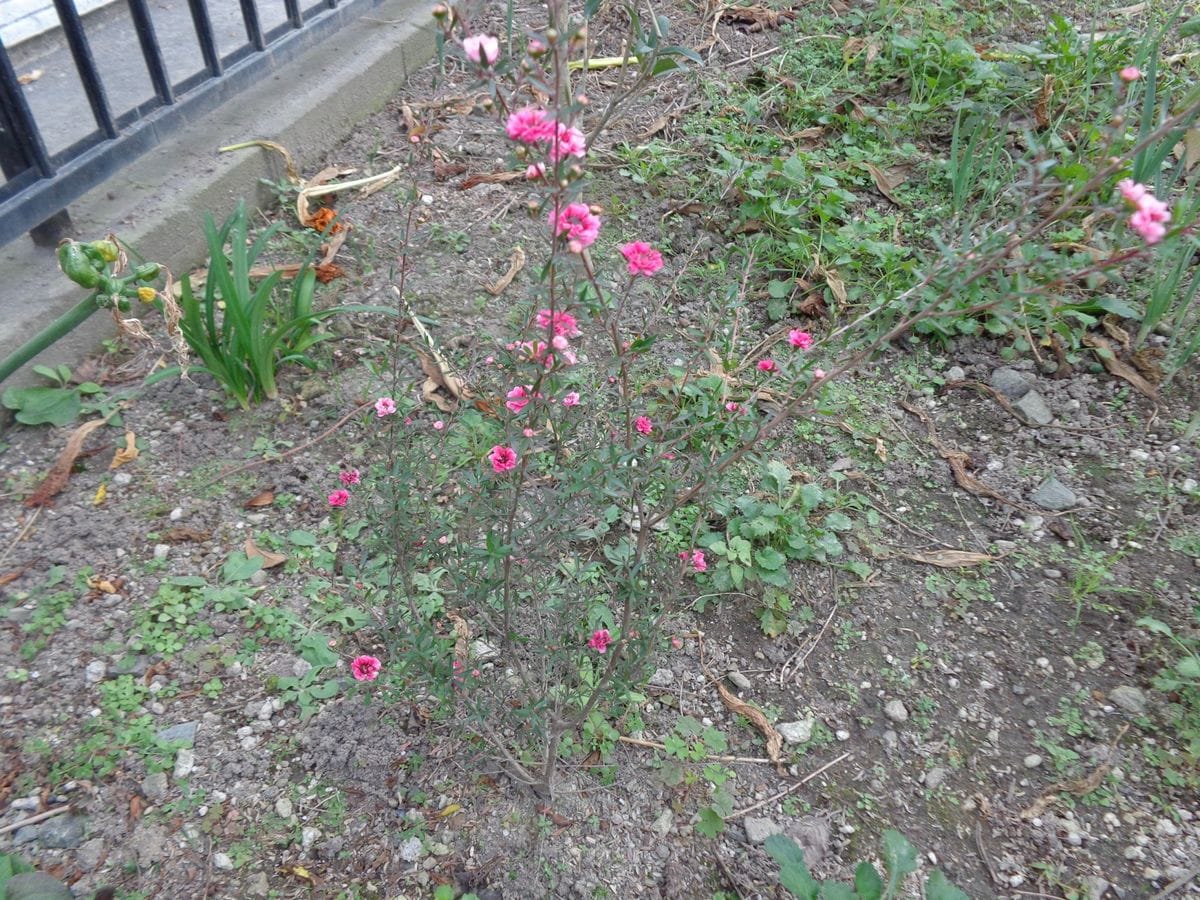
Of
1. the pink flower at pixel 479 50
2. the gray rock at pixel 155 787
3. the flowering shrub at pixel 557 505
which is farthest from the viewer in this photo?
the gray rock at pixel 155 787

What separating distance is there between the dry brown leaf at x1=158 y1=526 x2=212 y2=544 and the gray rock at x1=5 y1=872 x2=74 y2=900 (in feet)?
2.69

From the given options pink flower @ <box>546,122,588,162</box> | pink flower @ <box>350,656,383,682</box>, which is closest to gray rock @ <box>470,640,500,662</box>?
pink flower @ <box>350,656,383,682</box>

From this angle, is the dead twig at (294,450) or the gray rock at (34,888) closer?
the gray rock at (34,888)

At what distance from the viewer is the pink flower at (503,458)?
4.41 ft

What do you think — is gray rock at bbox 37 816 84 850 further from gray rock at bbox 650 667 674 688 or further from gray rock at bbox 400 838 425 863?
gray rock at bbox 650 667 674 688

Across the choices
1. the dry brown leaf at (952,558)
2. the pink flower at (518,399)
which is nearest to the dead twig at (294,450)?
the pink flower at (518,399)

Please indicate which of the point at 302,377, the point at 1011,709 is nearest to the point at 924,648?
the point at 1011,709

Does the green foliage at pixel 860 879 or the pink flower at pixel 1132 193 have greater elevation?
the pink flower at pixel 1132 193

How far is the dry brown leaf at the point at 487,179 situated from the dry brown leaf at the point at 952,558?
1.94m

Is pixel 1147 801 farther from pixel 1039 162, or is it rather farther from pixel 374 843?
pixel 374 843

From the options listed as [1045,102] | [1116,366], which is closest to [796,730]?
[1116,366]

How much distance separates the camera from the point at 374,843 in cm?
167

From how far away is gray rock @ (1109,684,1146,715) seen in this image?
6.32ft

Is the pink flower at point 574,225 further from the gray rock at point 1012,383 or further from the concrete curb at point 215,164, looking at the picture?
the gray rock at point 1012,383
